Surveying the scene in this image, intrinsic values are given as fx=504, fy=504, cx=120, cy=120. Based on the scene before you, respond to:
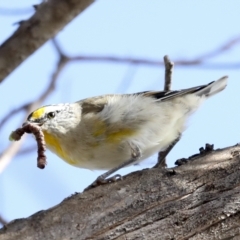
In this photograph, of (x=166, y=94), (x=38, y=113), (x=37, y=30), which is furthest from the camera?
(x=166, y=94)

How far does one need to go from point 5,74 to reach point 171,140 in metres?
1.59

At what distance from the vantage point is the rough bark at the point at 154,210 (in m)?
2.61

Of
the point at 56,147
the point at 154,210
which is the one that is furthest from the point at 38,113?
the point at 154,210

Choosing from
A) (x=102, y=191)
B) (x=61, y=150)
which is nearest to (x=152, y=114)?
(x=61, y=150)

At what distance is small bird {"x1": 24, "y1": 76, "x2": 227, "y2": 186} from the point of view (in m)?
3.78

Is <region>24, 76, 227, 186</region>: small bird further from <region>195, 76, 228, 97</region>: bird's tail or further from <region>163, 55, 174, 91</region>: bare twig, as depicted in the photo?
<region>163, 55, 174, 91</region>: bare twig

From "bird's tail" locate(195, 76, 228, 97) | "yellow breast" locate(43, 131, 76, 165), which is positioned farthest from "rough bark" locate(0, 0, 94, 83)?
"bird's tail" locate(195, 76, 228, 97)

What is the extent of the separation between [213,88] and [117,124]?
965 millimetres

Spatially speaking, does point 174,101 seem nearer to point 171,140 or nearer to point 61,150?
point 171,140

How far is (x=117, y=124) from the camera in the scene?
12.6 feet

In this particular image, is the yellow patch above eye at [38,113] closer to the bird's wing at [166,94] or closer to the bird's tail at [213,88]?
the bird's wing at [166,94]

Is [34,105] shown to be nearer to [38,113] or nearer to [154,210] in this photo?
[38,113]

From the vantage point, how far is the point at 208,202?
268 centimetres

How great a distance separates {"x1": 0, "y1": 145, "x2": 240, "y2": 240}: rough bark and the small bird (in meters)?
0.67
